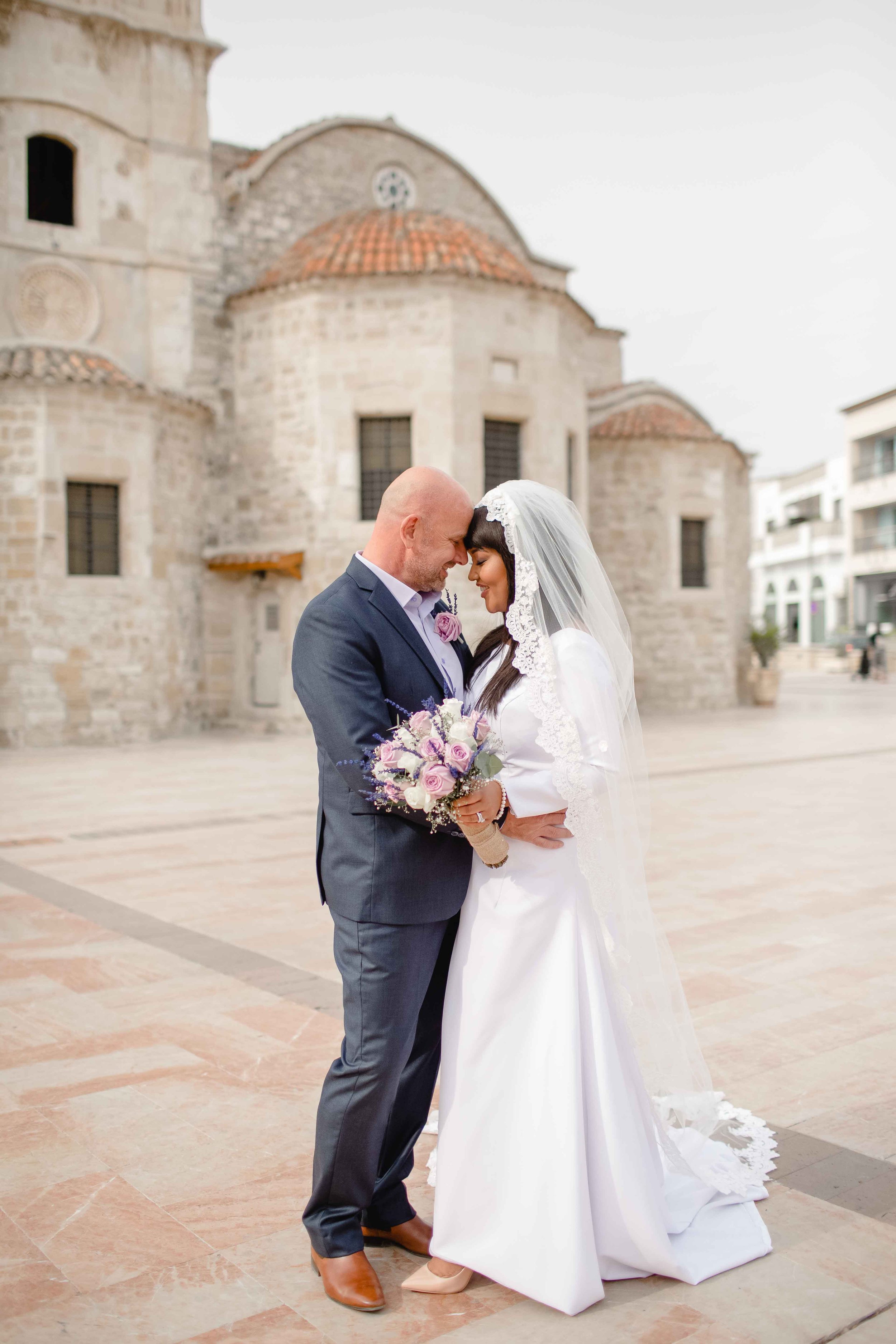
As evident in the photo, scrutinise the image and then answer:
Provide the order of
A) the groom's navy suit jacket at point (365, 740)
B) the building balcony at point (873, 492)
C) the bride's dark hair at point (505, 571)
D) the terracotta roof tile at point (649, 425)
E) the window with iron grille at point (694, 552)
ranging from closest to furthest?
the groom's navy suit jacket at point (365, 740), the bride's dark hair at point (505, 571), the terracotta roof tile at point (649, 425), the window with iron grille at point (694, 552), the building balcony at point (873, 492)

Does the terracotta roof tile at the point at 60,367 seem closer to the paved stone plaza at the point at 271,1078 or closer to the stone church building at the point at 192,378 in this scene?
the stone church building at the point at 192,378

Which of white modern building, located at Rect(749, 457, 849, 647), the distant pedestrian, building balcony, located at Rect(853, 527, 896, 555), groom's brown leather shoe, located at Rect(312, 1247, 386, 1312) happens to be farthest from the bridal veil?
white modern building, located at Rect(749, 457, 849, 647)

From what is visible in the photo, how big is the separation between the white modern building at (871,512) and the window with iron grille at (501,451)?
126 ft

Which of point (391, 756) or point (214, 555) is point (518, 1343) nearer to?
point (391, 756)

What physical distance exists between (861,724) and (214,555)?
465 inches

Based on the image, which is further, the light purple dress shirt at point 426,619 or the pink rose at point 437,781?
the light purple dress shirt at point 426,619

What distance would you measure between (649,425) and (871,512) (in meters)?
35.8

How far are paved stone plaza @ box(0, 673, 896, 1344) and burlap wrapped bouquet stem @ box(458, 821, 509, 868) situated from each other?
1075mm

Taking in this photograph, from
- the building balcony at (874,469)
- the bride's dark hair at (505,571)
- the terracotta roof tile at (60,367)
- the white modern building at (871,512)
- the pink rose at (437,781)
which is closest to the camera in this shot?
the pink rose at (437,781)

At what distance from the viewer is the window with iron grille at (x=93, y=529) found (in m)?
17.7

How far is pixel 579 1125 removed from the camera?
2.79 m

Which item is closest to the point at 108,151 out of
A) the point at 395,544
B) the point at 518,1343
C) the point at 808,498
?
the point at 395,544

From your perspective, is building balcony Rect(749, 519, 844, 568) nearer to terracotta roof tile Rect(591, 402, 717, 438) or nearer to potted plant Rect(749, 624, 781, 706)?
potted plant Rect(749, 624, 781, 706)

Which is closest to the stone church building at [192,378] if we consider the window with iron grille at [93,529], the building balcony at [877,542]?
the window with iron grille at [93,529]
